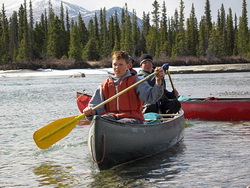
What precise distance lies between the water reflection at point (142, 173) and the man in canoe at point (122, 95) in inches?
28.1

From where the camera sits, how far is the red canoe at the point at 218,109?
452 inches

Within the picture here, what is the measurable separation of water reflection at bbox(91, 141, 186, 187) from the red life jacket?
2.52 ft

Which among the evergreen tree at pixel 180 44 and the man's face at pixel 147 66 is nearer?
the man's face at pixel 147 66

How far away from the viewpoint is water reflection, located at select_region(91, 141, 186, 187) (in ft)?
19.1

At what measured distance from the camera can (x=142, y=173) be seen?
20.4 ft


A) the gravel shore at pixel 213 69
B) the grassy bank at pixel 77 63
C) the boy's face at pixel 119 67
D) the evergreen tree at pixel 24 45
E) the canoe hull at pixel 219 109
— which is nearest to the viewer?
the boy's face at pixel 119 67

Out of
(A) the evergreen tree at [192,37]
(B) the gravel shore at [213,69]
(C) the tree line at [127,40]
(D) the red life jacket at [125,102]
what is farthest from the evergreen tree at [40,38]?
(D) the red life jacket at [125,102]

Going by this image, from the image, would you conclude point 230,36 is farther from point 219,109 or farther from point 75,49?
point 219,109

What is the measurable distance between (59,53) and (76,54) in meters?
8.25

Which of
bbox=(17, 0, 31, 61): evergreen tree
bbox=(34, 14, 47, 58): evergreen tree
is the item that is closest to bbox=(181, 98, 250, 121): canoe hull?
bbox=(17, 0, 31, 61): evergreen tree

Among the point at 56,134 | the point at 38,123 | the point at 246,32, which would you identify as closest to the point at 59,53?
the point at 246,32

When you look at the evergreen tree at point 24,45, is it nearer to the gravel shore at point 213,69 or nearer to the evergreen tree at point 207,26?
the gravel shore at point 213,69

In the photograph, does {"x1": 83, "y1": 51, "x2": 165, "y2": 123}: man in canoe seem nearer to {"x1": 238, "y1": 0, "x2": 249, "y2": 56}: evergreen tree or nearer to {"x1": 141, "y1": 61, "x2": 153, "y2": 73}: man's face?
{"x1": 141, "y1": 61, "x2": 153, "y2": 73}: man's face

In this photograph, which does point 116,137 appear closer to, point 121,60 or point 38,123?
point 121,60
